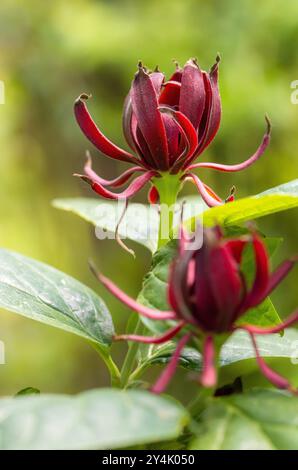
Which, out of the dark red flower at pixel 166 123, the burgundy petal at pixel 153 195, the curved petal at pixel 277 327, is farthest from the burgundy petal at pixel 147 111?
the curved petal at pixel 277 327

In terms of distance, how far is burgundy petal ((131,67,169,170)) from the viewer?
2.03 feet

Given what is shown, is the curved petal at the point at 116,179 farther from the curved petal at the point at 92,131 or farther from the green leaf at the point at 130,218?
the green leaf at the point at 130,218

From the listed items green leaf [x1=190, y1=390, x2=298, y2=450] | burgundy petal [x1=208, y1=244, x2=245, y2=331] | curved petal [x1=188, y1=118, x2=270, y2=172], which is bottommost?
green leaf [x1=190, y1=390, x2=298, y2=450]

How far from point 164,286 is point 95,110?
2.43 meters

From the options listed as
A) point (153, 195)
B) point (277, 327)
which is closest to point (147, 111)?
point (153, 195)

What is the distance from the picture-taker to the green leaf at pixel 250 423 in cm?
48

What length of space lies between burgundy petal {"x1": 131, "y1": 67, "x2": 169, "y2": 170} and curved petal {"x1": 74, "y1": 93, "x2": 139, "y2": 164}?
4 cm

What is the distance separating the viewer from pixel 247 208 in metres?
0.61

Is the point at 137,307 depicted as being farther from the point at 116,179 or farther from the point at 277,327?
the point at 116,179

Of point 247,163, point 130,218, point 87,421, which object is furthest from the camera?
point 130,218

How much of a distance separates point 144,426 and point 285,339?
0.39 m

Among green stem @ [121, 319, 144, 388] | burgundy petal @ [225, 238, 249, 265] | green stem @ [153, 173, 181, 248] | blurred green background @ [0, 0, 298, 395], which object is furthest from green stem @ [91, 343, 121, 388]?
blurred green background @ [0, 0, 298, 395]

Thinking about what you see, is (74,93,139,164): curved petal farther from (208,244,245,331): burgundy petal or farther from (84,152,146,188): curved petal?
(208,244,245,331): burgundy petal

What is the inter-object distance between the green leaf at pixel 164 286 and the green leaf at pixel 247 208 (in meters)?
0.04
